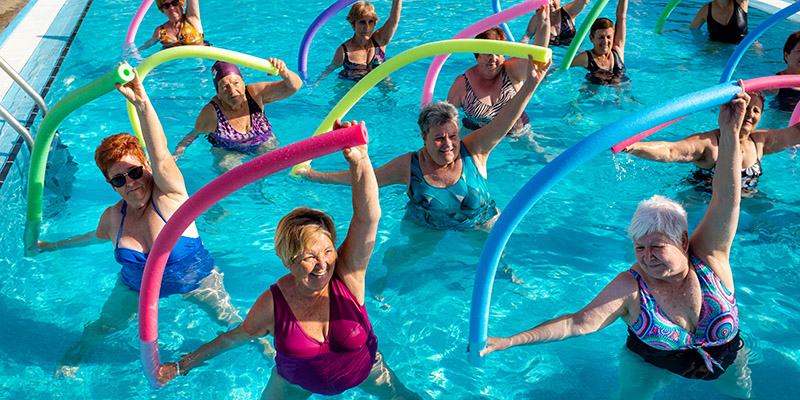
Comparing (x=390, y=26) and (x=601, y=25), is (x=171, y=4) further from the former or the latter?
(x=601, y=25)

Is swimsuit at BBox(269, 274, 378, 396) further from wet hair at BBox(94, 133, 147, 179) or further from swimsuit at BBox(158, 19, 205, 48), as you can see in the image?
swimsuit at BBox(158, 19, 205, 48)

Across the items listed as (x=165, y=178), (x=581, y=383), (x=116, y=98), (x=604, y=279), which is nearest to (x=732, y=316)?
(x=581, y=383)

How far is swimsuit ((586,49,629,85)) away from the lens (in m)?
9.30

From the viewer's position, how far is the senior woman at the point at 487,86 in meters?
7.55

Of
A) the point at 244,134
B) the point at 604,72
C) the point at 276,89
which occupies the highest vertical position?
the point at 276,89

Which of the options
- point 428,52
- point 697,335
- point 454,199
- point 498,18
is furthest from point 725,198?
point 498,18

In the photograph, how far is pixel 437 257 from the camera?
6609 millimetres

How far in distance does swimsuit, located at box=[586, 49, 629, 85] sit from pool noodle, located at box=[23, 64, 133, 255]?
6.38 m

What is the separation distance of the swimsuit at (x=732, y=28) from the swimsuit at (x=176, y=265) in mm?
9252

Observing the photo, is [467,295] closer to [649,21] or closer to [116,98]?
[116,98]

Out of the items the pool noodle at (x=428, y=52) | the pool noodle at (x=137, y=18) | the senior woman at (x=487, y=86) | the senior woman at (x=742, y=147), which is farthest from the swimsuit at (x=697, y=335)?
the pool noodle at (x=137, y=18)

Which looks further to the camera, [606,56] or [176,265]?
[606,56]

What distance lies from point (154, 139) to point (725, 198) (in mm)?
3681

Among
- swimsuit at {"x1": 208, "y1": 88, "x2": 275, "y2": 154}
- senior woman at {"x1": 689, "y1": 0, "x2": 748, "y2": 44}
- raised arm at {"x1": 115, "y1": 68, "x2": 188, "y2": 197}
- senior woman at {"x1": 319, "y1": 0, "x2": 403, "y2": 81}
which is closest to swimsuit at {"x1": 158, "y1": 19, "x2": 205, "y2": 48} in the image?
senior woman at {"x1": 319, "y1": 0, "x2": 403, "y2": 81}
